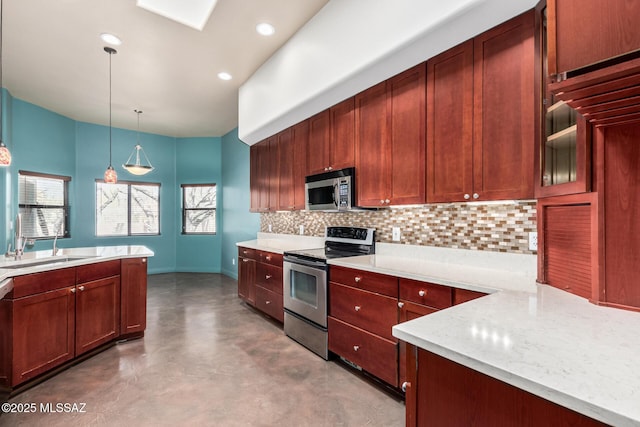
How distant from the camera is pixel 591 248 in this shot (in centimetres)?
122

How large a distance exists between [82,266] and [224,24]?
2.57 m

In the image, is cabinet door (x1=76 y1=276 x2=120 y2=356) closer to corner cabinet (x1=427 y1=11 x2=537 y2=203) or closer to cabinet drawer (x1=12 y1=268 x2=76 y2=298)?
cabinet drawer (x1=12 y1=268 x2=76 y2=298)

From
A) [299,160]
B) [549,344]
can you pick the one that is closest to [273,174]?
[299,160]

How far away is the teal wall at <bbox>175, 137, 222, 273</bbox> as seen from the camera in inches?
A: 271

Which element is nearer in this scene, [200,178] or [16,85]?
[16,85]

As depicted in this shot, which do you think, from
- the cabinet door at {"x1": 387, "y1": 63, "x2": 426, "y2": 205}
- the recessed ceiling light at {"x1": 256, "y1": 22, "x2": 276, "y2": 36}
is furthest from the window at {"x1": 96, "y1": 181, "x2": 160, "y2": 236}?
the cabinet door at {"x1": 387, "y1": 63, "x2": 426, "y2": 205}

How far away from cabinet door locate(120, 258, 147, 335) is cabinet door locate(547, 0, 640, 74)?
3.60 metres

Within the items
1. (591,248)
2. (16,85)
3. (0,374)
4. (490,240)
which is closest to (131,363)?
(0,374)

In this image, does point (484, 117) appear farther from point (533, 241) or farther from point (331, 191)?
point (331, 191)

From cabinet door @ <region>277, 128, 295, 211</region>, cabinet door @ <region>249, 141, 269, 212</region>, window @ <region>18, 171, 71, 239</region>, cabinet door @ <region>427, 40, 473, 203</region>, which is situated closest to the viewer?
cabinet door @ <region>427, 40, 473, 203</region>

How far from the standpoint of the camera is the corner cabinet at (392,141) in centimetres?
228

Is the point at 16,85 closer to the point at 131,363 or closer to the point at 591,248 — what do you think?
the point at 131,363

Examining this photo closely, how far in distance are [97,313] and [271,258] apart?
1736mm

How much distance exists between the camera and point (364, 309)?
2314 mm
